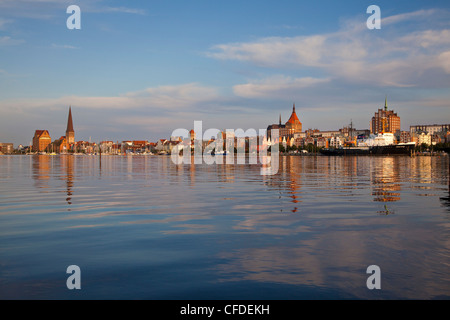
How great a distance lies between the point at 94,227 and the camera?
13297 millimetres

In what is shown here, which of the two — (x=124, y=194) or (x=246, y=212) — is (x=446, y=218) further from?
(x=124, y=194)

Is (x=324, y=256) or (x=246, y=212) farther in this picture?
(x=246, y=212)

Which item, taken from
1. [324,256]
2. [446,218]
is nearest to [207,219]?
[324,256]

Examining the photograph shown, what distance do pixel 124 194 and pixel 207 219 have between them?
10536 mm
